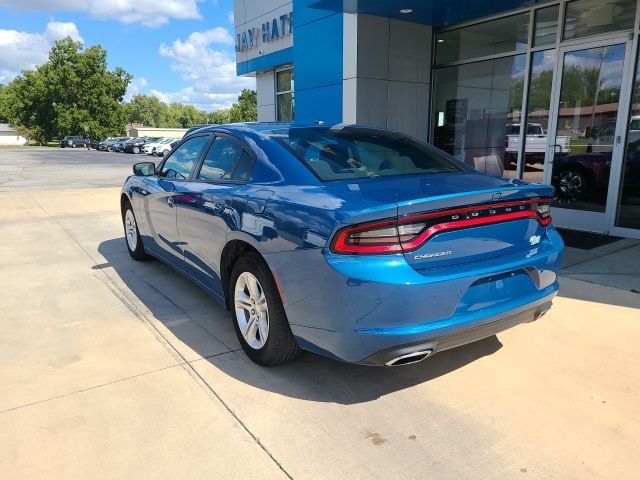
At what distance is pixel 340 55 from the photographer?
8.85 metres

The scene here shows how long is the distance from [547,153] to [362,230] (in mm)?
6097

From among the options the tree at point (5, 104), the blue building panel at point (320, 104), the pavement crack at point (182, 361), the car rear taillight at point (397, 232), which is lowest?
the pavement crack at point (182, 361)

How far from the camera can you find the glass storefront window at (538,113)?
739 cm

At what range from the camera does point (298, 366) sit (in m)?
3.20

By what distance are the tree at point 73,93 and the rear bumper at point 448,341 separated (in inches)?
2784

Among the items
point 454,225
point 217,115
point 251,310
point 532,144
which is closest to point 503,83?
point 532,144

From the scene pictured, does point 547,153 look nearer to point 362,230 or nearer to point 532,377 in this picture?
point 532,377

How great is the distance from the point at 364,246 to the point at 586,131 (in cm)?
596

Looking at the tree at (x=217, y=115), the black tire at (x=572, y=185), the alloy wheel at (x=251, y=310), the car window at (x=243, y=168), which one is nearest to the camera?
the alloy wheel at (x=251, y=310)

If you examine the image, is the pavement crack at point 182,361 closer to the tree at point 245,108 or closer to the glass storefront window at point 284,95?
the glass storefront window at point 284,95

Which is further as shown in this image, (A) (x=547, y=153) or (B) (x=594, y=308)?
(A) (x=547, y=153)

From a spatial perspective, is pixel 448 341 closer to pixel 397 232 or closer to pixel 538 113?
pixel 397 232

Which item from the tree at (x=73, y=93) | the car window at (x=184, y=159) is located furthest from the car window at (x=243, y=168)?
the tree at (x=73, y=93)

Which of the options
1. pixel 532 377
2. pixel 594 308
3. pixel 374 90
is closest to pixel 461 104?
pixel 374 90
